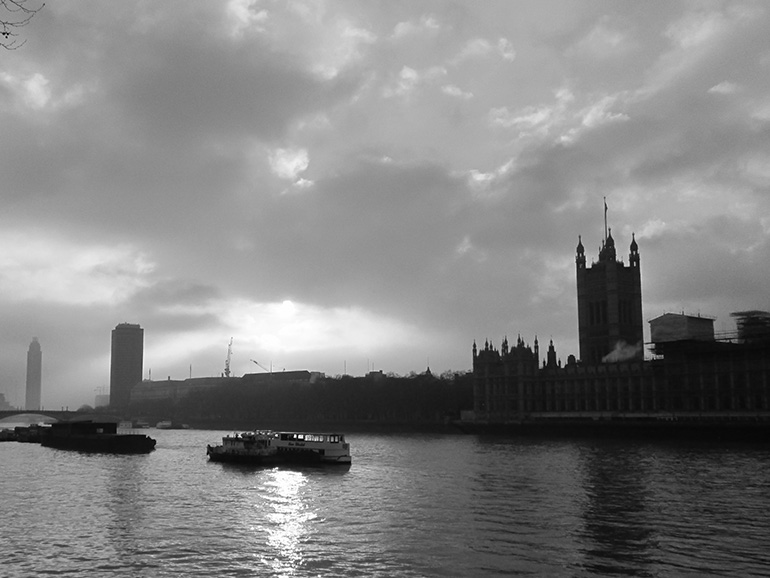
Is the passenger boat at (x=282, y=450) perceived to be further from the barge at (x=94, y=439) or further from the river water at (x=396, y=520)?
the barge at (x=94, y=439)

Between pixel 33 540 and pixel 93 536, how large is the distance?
10.1 ft

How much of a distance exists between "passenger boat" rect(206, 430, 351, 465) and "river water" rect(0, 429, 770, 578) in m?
5.07

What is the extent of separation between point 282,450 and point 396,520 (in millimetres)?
50910

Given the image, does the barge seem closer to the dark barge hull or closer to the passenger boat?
the dark barge hull

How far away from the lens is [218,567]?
37625 millimetres

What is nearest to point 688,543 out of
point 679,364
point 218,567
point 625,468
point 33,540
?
point 218,567

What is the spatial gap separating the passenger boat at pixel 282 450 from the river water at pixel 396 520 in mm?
5073

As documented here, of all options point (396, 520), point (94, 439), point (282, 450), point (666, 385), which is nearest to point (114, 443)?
point (94, 439)

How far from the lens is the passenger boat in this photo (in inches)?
3728

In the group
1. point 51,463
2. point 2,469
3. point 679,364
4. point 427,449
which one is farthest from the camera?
point 679,364

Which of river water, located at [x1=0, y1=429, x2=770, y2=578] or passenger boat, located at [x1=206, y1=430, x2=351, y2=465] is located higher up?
passenger boat, located at [x1=206, y1=430, x2=351, y2=465]

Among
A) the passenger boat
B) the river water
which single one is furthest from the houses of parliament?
the passenger boat

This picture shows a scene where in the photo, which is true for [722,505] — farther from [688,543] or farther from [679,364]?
[679,364]

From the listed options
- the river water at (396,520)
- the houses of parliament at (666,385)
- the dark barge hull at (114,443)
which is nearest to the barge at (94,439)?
the dark barge hull at (114,443)
